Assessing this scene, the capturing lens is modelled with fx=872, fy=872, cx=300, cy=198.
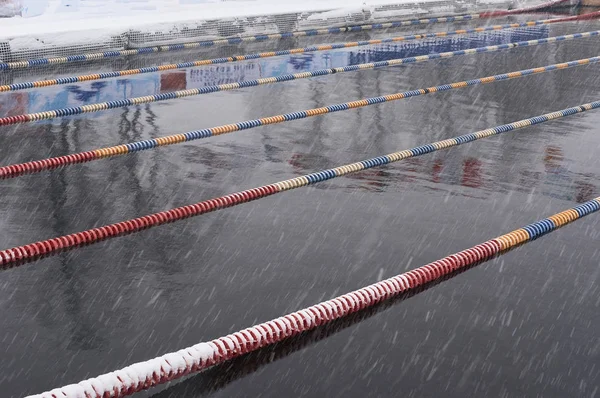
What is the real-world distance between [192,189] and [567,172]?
3.04 metres

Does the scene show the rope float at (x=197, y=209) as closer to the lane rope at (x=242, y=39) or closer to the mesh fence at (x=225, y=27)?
the lane rope at (x=242, y=39)

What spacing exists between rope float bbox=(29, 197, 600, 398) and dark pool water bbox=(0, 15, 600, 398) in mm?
68

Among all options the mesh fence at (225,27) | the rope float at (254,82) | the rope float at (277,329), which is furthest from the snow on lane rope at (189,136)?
the mesh fence at (225,27)

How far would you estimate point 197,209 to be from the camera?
599 cm

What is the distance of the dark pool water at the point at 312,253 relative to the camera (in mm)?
3863

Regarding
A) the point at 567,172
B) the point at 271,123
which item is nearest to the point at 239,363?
the point at 567,172

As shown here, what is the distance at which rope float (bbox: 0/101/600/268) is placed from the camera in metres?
5.15

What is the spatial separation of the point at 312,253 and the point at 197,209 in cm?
110

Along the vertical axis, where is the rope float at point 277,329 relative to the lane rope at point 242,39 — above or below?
above

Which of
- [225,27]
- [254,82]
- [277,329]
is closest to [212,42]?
[225,27]

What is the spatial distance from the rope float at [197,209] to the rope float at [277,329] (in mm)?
1709

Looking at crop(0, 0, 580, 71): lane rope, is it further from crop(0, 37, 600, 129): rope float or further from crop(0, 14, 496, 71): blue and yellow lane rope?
crop(0, 37, 600, 129): rope float

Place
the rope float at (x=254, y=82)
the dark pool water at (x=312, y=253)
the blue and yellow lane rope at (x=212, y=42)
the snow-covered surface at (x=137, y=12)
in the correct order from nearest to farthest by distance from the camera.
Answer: the dark pool water at (x=312, y=253) < the rope float at (x=254, y=82) < the blue and yellow lane rope at (x=212, y=42) < the snow-covered surface at (x=137, y=12)

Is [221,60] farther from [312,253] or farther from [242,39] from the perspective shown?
[312,253]
